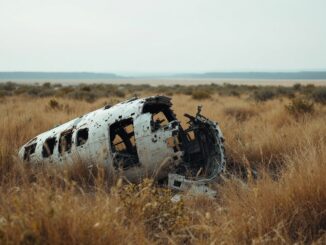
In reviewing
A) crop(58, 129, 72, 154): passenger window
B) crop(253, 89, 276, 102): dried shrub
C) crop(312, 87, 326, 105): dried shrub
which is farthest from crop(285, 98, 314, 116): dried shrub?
crop(253, 89, 276, 102): dried shrub

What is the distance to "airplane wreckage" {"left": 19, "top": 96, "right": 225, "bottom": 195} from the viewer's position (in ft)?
20.9

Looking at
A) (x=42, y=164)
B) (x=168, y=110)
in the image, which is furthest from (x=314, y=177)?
(x=42, y=164)

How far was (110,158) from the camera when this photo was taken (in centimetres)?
663

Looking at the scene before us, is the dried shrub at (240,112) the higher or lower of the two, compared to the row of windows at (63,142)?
lower

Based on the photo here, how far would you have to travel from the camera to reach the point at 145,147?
642cm

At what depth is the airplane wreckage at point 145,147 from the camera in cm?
636

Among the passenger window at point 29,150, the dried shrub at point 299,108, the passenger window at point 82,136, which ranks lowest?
the passenger window at point 29,150

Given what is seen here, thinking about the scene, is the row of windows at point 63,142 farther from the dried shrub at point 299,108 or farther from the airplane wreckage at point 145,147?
the dried shrub at point 299,108

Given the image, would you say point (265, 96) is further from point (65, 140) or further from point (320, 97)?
point (65, 140)

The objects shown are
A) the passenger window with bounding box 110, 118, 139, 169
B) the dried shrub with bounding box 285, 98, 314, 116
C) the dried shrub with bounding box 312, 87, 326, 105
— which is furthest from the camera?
the dried shrub with bounding box 312, 87, 326, 105

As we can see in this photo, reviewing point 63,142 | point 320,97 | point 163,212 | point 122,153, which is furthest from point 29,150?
point 320,97

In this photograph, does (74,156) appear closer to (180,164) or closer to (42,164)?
(42,164)

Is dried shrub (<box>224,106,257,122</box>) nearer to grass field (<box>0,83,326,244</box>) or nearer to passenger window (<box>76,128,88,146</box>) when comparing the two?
passenger window (<box>76,128,88,146</box>)

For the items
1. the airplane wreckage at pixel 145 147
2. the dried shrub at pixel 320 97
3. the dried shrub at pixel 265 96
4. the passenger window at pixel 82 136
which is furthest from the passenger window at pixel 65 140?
the dried shrub at pixel 265 96
